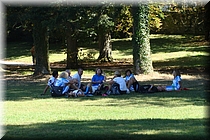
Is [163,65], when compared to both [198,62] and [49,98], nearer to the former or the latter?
[198,62]

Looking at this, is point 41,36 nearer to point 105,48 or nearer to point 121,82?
point 105,48

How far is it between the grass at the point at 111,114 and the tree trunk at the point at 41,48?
50.6 inches

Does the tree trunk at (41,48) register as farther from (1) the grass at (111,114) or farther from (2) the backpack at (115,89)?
(2) the backpack at (115,89)

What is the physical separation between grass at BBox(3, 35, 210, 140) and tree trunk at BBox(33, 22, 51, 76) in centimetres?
129

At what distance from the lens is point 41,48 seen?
69.8ft

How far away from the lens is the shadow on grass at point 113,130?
6.45 m

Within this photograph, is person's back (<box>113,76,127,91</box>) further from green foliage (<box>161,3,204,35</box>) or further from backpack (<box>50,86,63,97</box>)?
green foliage (<box>161,3,204,35</box>)

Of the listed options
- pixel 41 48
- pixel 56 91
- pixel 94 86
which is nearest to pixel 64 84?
pixel 56 91

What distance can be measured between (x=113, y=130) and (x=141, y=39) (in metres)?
13.0

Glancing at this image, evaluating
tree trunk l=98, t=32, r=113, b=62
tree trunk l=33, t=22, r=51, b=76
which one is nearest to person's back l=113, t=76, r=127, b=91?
tree trunk l=33, t=22, r=51, b=76

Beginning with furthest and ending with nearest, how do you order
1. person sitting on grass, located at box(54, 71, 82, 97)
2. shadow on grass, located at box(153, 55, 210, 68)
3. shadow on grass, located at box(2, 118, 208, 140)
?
shadow on grass, located at box(153, 55, 210, 68) → person sitting on grass, located at box(54, 71, 82, 97) → shadow on grass, located at box(2, 118, 208, 140)

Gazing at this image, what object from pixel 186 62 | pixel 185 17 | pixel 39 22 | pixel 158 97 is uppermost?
pixel 185 17

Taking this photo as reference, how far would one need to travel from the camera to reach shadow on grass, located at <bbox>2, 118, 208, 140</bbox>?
6453mm

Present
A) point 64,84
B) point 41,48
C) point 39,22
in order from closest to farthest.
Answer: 1. point 64,84
2. point 39,22
3. point 41,48
